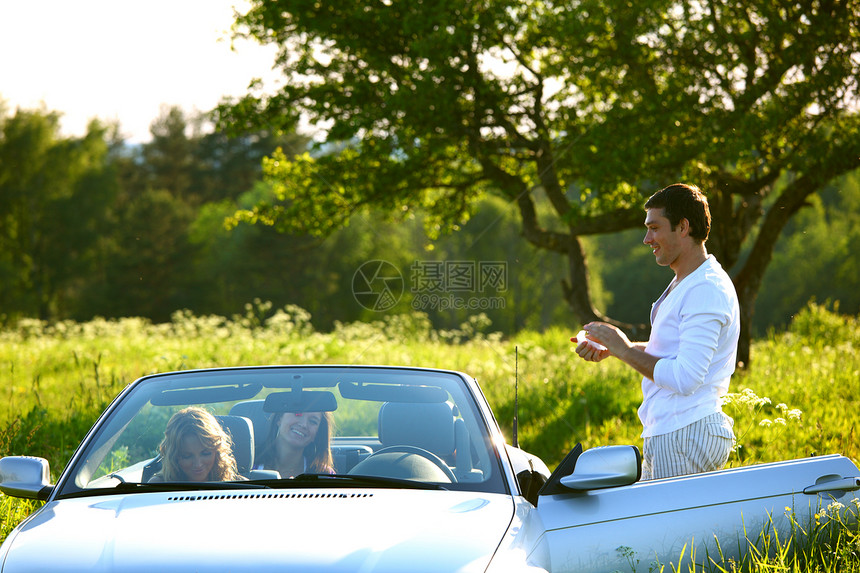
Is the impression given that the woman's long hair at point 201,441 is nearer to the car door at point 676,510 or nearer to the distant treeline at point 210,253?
the car door at point 676,510

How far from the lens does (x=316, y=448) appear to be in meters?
3.47

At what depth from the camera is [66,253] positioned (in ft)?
158

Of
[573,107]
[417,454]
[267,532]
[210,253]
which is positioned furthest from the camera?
[210,253]

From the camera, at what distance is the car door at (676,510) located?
287cm

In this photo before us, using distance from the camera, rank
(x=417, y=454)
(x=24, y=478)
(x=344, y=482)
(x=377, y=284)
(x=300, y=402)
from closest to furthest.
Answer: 1. (x=344, y=482)
2. (x=24, y=478)
3. (x=417, y=454)
4. (x=300, y=402)
5. (x=377, y=284)

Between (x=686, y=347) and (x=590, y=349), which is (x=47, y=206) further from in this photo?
(x=686, y=347)

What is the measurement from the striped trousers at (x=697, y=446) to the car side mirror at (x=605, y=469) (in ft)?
2.70

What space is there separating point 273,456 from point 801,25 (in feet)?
31.2

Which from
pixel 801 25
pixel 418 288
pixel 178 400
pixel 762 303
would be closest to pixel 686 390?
pixel 178 400

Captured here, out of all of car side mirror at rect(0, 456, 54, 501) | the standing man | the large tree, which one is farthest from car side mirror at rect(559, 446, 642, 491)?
the large tree

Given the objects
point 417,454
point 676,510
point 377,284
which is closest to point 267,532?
point 417,454

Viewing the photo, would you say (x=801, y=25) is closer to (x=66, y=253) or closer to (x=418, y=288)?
(x=418, y=288)

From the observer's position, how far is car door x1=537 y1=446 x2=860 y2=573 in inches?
113

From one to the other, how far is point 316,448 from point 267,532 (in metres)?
0.98
